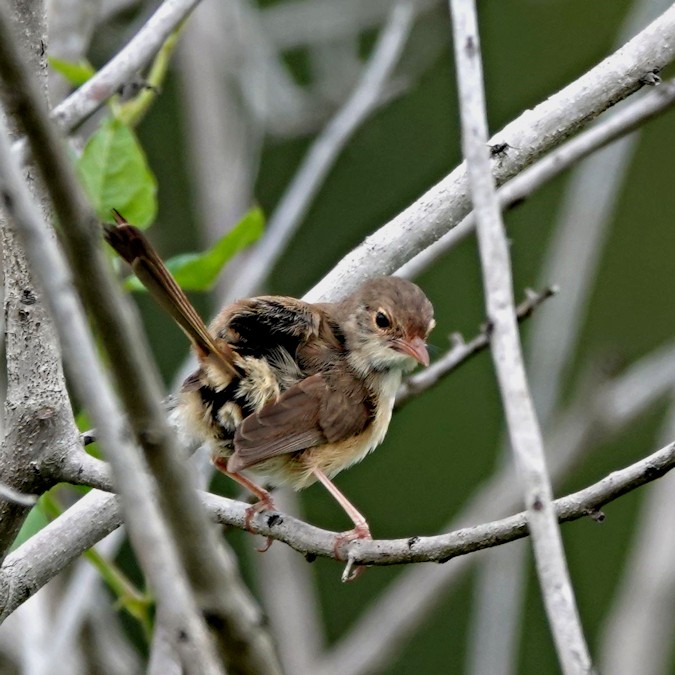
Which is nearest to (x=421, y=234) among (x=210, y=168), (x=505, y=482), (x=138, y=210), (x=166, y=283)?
(x=166, y=283)

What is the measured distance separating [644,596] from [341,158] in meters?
3.90

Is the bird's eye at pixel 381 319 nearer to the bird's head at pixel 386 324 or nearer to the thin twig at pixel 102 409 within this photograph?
the bird's head at pixel 386 324

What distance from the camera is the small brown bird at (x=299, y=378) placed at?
7.99 ft

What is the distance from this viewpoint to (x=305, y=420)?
254cm

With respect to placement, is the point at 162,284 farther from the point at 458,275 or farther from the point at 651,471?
the point at 458,275

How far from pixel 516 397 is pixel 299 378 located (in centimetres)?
119

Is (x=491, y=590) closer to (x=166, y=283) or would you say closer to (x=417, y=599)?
(x=417, y=599)

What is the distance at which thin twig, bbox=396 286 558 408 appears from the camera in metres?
2.70

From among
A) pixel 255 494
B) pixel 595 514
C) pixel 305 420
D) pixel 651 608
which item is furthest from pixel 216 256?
pixel 651 608

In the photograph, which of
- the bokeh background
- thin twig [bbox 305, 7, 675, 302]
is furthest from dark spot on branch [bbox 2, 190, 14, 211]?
the bokeh background

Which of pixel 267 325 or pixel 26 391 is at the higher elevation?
pixel 267 325

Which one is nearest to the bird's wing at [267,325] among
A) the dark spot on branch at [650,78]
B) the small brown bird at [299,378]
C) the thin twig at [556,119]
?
the small brown bird at [299,378]

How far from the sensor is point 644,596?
4.49 meters

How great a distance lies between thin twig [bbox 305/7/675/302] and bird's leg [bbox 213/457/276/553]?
61 cm
